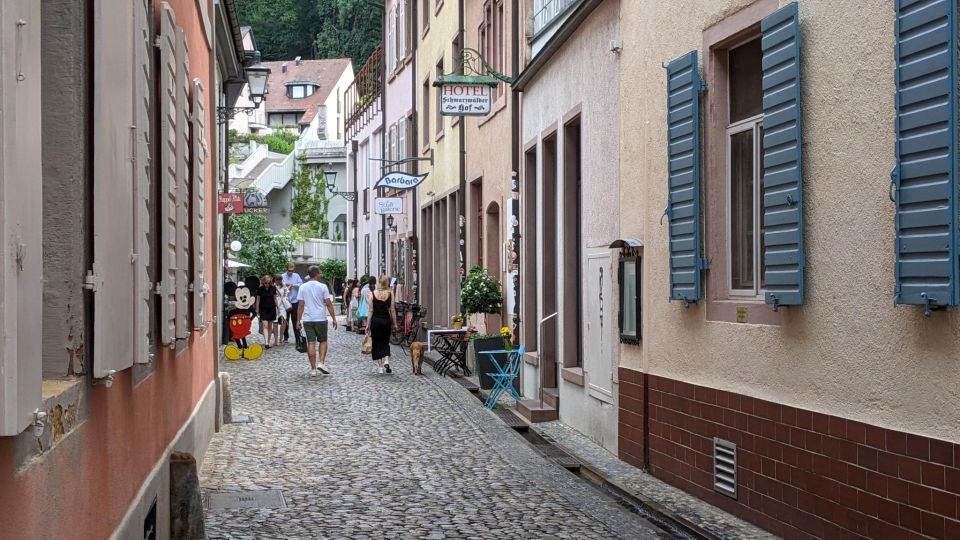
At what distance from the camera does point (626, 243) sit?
10.7 meters

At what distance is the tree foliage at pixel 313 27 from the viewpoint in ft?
243

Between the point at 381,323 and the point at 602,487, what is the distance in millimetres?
10639

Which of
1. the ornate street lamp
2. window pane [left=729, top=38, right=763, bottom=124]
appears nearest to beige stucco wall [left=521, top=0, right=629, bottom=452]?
window pane [left=729, top=38, right=763, bottom=124]

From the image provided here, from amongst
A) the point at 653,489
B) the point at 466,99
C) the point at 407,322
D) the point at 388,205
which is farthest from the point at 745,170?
the point at 388,205

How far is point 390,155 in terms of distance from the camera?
36250mm

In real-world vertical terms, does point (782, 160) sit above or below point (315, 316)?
above

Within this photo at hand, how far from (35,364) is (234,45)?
46.8ft

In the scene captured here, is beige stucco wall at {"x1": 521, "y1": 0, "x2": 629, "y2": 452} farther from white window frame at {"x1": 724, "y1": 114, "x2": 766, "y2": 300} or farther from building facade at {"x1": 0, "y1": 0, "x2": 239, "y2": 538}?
building facade at {"x1": 0, "y1": 0, "x2": 239, "y2": 538}

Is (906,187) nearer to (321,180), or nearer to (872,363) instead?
(872,363)

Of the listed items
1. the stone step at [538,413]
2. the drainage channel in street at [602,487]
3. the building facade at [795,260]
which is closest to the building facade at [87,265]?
the drainage channel in street at [602,487]

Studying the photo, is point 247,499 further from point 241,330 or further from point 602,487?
point 241,330

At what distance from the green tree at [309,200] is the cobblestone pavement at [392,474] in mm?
47747

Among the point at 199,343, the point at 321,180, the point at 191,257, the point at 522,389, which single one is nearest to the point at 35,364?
the point at 191,257

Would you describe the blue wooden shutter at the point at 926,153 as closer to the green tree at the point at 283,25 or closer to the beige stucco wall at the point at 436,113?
the beige stucco wall at the point at 436,113
